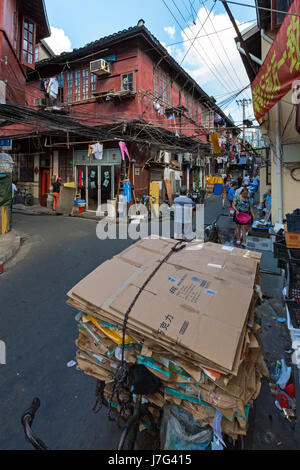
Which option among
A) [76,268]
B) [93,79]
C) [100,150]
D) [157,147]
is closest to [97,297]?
[76,268]

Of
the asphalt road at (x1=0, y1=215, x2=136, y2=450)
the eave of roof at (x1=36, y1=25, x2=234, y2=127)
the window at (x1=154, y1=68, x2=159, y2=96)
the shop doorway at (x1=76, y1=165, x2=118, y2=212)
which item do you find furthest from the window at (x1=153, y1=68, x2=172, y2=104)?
the asphalt road at (x1=0, y1=215, x2=136, y2=450)

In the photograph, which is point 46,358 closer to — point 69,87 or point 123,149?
point 123,149

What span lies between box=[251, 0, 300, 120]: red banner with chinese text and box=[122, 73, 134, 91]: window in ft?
28.6

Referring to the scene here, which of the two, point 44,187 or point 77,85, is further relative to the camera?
point 44,187

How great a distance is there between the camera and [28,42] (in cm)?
991

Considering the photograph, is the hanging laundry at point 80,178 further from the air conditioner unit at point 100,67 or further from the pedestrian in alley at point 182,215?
the pedestrian in alley at point 182,215

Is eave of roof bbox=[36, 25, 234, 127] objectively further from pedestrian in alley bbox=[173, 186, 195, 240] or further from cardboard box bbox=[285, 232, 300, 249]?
cardboard box bbox=[285, 232, 300, 249]

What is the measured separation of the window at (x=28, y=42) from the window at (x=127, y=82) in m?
4.05

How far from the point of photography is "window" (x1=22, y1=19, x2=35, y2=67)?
9650 mm

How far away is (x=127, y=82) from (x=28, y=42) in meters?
4.35

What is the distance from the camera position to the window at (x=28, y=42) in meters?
9.65

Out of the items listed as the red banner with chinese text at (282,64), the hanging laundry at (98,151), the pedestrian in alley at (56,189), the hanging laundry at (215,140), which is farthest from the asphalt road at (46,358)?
the hanging laundry at (215,140)

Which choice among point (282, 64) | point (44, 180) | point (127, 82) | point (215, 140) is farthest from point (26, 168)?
point (282, 64)

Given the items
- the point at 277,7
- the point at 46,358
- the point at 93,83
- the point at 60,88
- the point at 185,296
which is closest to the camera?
the point at 185,296
